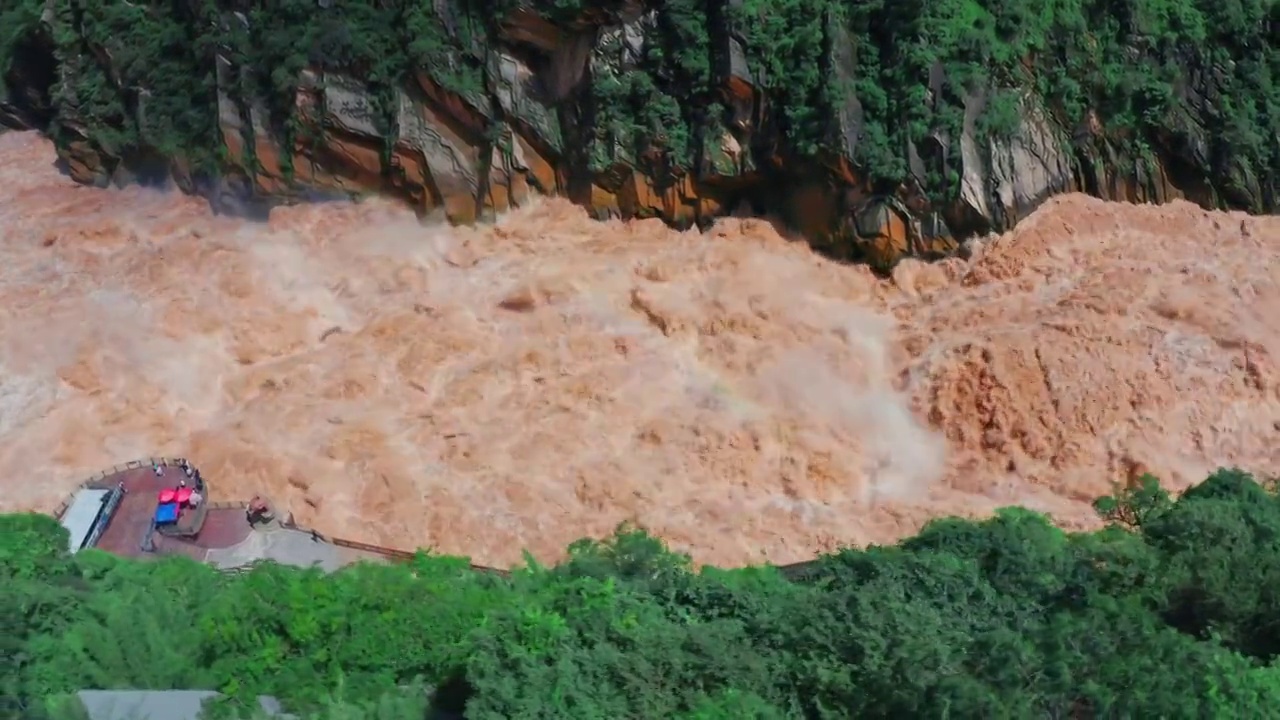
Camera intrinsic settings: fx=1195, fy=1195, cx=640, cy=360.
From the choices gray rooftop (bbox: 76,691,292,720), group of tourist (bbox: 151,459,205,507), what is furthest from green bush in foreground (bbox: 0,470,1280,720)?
group of tourist (bbox: 151,459,205,507)

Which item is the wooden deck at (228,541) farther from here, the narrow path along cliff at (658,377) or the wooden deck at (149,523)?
the narrow path along cliff at (658,377)

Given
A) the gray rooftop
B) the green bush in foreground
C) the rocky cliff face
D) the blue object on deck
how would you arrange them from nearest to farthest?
the green bush in foreground, the gray rooftop, the blue object on deck, the rocky cliff face

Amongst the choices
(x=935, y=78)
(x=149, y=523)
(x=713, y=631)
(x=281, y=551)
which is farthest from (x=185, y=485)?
(x=935, y=78)

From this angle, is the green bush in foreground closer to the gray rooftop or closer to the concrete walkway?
the gray rooftop

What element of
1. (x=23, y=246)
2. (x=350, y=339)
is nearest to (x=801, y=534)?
(x=350, y=339)

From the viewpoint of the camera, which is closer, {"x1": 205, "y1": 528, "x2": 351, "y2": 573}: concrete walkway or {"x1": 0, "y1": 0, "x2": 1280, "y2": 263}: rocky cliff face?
{"x1": 205, "y1": 528, "x2": 351, "y2": 573}: concrete walkway

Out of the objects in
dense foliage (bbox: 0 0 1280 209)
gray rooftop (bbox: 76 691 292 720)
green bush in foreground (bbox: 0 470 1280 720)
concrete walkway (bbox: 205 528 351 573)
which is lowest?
concrete walkway (bbox: 205 528 351 573)
